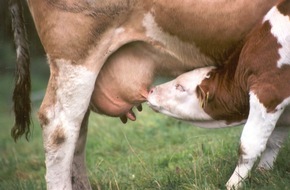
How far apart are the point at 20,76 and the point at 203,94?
1.66 m

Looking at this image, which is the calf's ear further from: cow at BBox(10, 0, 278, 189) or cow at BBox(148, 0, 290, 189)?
cow at BBox(10, 0, 278, 189)

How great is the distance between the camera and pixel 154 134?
393 inches

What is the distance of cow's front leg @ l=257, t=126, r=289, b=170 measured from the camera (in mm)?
6758

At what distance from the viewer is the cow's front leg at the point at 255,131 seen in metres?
6.25

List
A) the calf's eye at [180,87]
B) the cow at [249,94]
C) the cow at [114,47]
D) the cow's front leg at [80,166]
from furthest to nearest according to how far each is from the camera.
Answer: the cow's front leg at [80,166]
the calf's eye at [180,87]
the cow at [114,47]
the cow at [249,94]

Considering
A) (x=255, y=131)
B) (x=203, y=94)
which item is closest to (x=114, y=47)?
(x=203, y=94)

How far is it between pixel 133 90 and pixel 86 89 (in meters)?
0.45

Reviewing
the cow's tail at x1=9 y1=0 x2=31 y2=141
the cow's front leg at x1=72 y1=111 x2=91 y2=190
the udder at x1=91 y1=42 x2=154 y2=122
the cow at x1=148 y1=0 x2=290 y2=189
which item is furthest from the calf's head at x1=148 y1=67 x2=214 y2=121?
the cow's tail at x1=9 y1=0 x2=31 y2=141

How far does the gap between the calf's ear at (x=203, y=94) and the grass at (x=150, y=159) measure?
556 millimetres

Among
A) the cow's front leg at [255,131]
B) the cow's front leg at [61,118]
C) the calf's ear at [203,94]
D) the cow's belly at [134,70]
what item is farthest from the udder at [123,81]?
the cow's front leg at [255,131]

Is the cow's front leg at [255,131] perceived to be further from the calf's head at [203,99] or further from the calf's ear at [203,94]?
the calf's ear at [203,94]

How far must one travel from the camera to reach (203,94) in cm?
678

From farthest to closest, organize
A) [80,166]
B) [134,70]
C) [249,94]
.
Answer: [80,166] < [134,70] < [249,94]

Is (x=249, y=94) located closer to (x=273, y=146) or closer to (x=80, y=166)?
(x=273, y=146)
